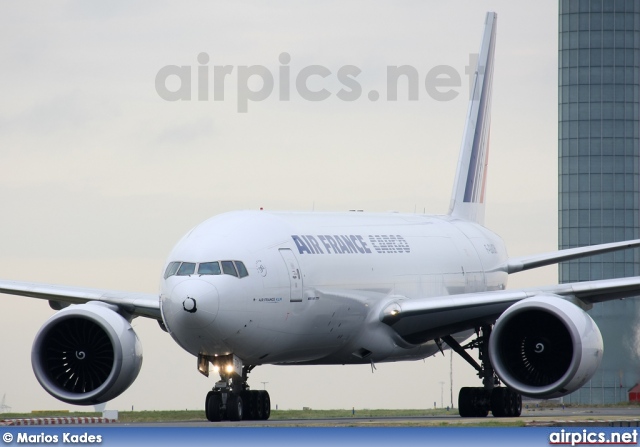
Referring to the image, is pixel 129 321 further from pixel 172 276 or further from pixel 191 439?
pixel 191 439

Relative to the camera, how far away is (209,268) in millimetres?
32875

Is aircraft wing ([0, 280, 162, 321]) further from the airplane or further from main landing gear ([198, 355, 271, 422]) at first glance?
main landing gear ([198, 355, 271, 422])

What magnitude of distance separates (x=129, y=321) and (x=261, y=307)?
20.5 feet

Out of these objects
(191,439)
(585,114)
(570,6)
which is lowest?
(191,439)

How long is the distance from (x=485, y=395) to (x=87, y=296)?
10369 mm

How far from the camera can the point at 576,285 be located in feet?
120

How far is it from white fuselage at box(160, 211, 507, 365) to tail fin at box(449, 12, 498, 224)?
4798mm

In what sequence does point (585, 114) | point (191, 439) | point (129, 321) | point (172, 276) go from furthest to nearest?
point (585, 114), point (129, 321), point (172, 276), point (191, 439)

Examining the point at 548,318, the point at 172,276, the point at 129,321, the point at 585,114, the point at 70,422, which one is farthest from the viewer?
the point at 585,114

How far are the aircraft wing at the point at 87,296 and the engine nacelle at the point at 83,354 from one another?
0.70 m

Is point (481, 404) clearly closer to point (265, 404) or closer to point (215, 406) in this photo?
point (265, 404)

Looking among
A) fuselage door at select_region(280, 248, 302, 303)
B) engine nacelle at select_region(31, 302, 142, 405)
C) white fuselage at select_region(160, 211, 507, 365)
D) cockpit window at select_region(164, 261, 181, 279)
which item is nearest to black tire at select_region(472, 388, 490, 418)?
white fuselage at select_region(160, 211, 507, 365)

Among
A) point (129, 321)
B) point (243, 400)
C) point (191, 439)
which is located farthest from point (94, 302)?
point (191, 439)

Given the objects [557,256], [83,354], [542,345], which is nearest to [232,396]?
[83,354]
